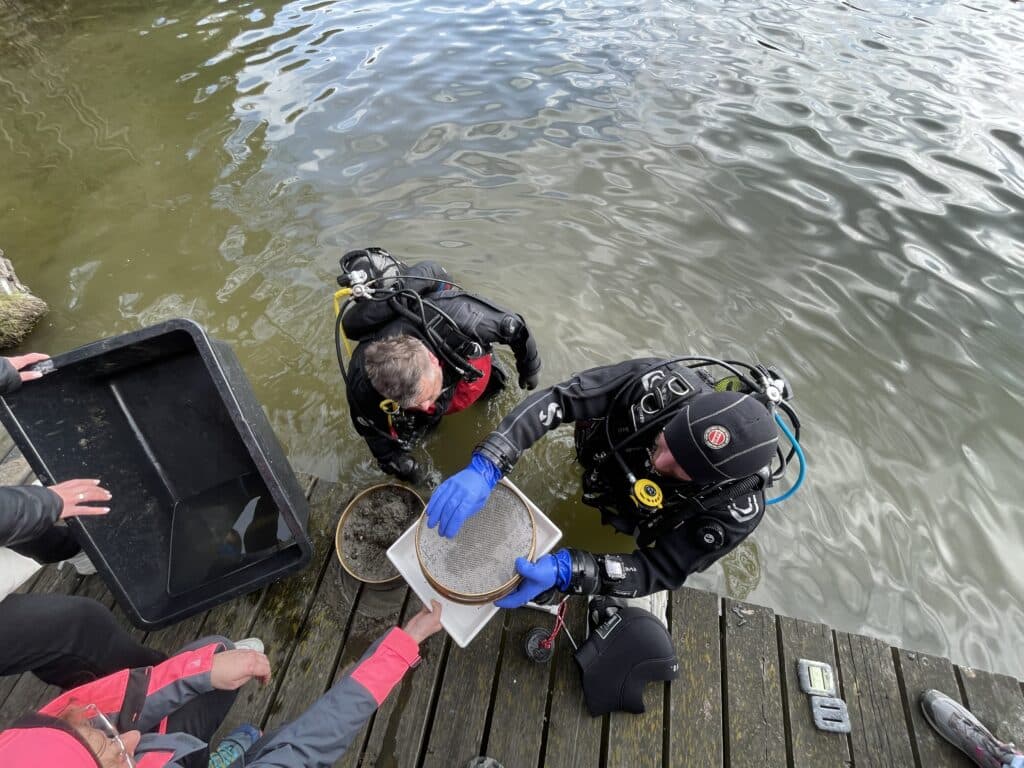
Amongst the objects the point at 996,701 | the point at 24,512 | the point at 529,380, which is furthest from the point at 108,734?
the point at 996,701

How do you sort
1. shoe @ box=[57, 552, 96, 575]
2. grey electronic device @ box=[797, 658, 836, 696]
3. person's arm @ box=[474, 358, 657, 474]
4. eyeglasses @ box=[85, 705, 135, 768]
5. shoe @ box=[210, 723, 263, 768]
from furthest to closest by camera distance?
shoe @ box=[57, 552, 96, 575], person's arm @ box=[474, 358, 657, 474], grey electronic device @ box=[797, 658, 836, 696], shoe @ box=[210, 723, 263, 768], eyeglasses @ box=[85, 705, 135, 768]

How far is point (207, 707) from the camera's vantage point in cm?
206

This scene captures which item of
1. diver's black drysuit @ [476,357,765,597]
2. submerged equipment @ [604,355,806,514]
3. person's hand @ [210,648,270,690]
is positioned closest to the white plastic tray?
diver's black drysuit @ [476,357,765,597]

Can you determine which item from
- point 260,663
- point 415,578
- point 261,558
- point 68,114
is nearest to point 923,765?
point 415,578

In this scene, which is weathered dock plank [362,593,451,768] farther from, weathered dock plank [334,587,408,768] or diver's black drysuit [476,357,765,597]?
diver's black drysuit [476,357,765,597]

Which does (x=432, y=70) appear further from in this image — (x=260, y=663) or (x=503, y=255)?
(x=260, y=663)

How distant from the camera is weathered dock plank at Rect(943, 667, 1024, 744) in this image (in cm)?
237

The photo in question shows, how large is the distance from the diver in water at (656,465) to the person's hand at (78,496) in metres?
1.35

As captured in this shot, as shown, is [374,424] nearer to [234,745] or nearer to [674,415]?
[234,745]

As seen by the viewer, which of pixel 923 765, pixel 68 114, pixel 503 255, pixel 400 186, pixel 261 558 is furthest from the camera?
pixel 68 114

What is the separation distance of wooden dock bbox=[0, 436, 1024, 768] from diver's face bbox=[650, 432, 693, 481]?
92 centimetres

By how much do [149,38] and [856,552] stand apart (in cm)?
1198

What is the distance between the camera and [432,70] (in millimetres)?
7434

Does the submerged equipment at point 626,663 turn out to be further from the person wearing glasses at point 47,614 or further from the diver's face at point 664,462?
the person wearing glasses at point 47,614
